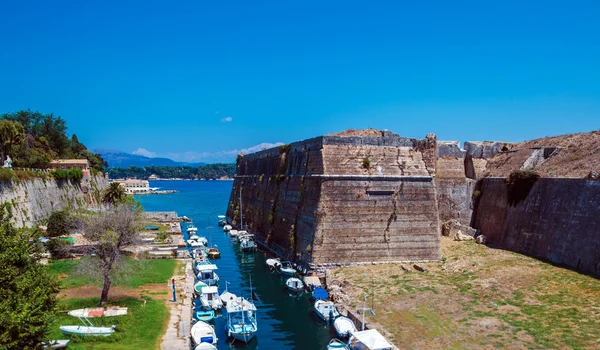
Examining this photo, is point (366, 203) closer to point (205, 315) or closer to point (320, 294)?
point (320, 294)

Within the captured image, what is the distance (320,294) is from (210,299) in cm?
616

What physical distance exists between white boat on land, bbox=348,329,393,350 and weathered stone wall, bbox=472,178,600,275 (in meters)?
14.4

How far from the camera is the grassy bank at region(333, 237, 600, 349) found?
1598 centimetres

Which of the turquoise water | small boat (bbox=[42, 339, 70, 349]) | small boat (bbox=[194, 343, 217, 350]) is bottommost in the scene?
the turquoise water

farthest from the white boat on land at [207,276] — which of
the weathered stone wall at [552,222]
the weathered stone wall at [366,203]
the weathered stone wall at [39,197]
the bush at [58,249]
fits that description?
the weathered stone wall at [552,222]

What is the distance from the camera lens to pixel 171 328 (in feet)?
59.8

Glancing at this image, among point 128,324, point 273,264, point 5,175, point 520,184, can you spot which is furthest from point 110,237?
point 520,184

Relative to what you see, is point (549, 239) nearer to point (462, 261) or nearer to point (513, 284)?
point (462, 261)

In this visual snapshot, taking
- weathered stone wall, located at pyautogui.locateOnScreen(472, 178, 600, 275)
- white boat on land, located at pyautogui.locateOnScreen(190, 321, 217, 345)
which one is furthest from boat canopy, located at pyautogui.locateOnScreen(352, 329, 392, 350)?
weathered stone wall, located at pyautogui.locateOnScreen(472, 178, 600, 275)

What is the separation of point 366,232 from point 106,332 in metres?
16.7

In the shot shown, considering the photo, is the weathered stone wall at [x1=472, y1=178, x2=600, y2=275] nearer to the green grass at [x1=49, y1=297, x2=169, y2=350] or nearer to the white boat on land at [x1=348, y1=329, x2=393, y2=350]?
the white boat on land at [x1=348, y1=329, x2=393, y2=350]

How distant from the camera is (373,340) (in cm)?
1569

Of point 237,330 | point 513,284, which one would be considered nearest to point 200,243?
point 237,330

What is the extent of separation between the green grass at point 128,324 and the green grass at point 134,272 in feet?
5.18
